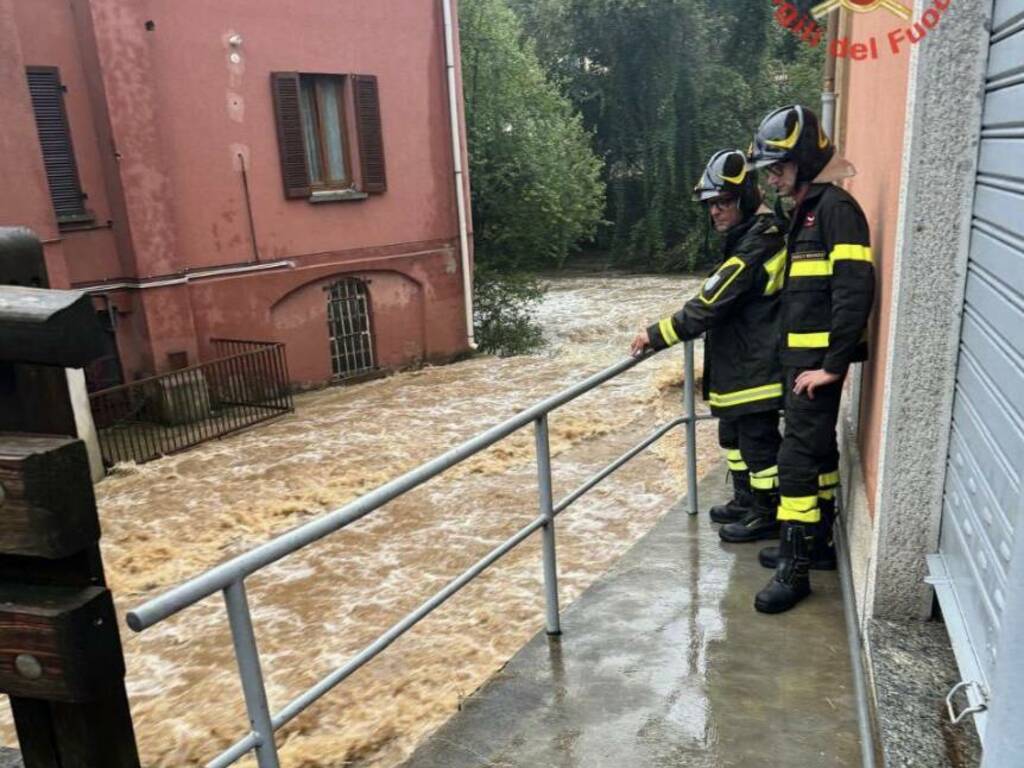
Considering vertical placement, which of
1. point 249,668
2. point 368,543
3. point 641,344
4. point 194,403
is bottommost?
point 368,543

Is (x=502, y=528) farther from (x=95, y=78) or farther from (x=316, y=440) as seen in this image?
(x=95, y=78)

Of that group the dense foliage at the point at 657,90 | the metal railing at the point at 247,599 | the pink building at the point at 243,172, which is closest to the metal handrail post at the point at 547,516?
the metal railing at the point at 247,599

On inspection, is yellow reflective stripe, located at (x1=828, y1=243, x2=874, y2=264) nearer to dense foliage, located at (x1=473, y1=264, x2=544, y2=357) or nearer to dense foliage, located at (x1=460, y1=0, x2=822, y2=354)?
dense foliage, located at (x1=473, y1=264, x2=544, y2=357)

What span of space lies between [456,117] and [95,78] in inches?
232

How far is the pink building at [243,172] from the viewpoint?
1112 centimetres

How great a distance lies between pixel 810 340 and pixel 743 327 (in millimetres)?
624

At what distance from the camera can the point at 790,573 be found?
3574 mm

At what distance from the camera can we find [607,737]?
285cm

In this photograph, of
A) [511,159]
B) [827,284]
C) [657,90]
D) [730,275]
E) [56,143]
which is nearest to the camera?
[827,284]

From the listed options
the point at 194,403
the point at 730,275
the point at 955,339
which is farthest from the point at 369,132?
the point at 955,339

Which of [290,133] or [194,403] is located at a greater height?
[290,133]

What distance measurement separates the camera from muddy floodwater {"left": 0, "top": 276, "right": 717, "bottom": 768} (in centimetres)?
509

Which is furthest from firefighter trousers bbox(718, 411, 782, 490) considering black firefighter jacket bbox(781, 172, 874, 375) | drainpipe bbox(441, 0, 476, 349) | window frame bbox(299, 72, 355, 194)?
drainpipe bbox(441, 0, 476, 349)

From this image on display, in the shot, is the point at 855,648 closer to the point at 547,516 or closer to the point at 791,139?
the point at 547,516
